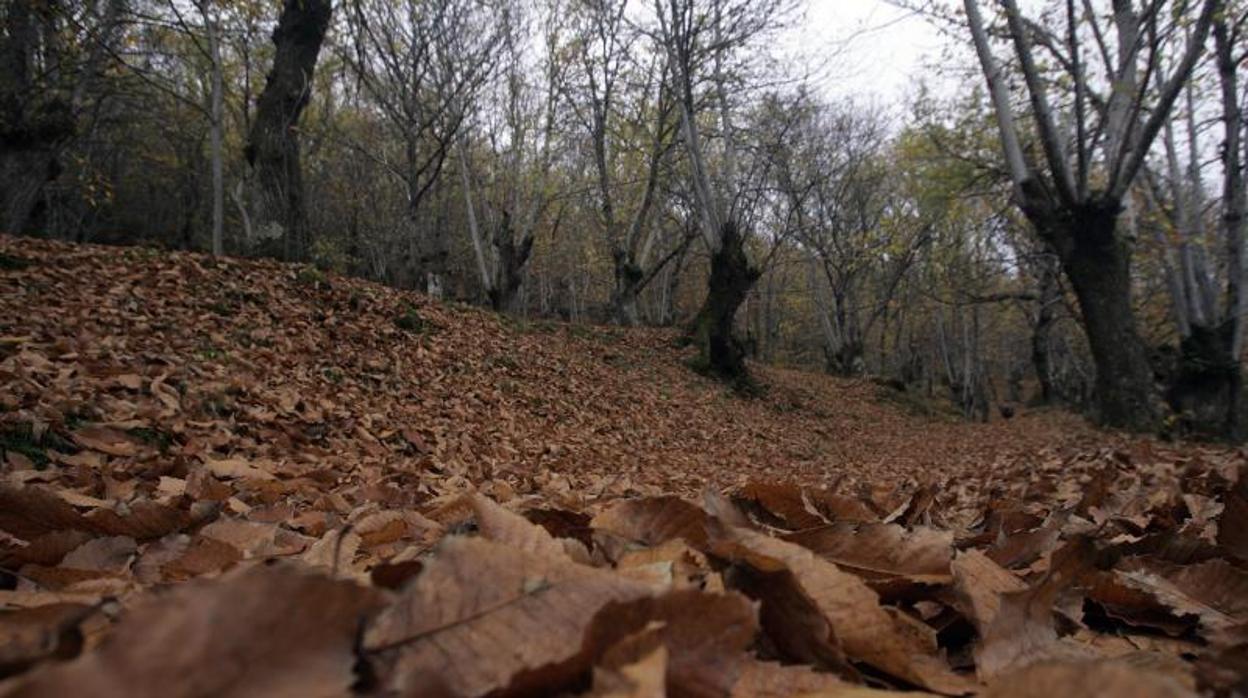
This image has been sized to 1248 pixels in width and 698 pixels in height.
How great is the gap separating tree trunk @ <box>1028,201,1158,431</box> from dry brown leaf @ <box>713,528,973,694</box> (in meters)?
7.78

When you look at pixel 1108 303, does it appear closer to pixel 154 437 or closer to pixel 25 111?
pixel 154 437

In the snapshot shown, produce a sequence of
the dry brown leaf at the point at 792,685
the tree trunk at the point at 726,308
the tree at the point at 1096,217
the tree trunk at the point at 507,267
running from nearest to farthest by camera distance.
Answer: the dry brown leaf at the point at 792,685
the tree at the point at 1096,217
the tree trunk at the point at 726,308
the tree trunk at the point at 507,267

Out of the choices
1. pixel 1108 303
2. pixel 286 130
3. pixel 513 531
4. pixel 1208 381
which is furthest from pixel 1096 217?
pixel 286 130

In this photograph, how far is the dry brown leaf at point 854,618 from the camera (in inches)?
27.0

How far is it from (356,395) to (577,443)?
80.7 inches

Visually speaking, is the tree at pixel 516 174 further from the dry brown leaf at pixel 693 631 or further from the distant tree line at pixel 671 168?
the dry brown leaf at pixel 693 631

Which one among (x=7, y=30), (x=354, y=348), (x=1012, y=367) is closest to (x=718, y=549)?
(x=354, y=348)

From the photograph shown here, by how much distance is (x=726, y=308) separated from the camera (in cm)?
1212

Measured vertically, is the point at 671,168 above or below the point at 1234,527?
above

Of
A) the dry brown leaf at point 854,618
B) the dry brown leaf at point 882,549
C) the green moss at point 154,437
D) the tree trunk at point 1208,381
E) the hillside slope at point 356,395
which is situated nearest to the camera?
the dry brown leaf at point 854,618

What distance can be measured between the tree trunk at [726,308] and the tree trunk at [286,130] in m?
6.64

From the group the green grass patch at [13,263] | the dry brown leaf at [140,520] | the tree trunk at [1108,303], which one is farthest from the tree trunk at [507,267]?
the dry brown leaf at [140,520]

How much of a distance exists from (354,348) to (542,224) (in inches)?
1033

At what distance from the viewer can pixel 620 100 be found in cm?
1756
